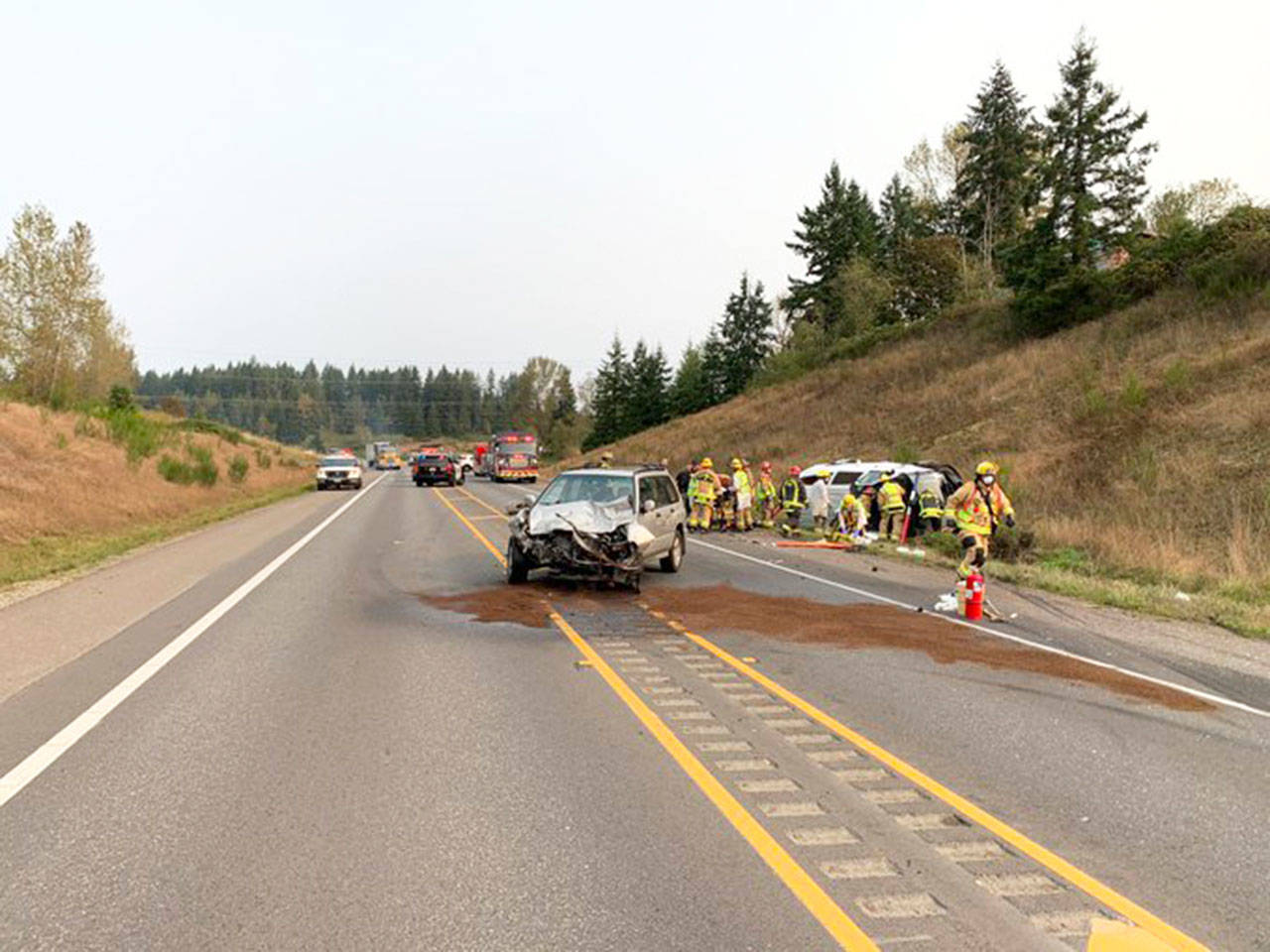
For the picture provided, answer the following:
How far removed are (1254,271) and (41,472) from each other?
3875 cm

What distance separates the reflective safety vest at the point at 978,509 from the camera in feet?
36.2

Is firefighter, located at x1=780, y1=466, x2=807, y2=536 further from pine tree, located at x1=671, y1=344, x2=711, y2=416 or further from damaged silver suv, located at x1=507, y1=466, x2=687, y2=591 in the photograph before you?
pine tree, located at x1=671, y1=344, x2=711, y2=416

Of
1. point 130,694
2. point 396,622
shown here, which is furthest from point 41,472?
point 130,694

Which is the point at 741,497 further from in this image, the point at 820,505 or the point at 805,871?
the point at 805,871

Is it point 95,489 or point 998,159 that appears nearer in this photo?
point 95,489

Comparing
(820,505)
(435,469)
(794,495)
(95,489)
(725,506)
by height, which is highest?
(435,469)

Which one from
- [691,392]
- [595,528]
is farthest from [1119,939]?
[691,392]

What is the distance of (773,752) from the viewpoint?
5.39m

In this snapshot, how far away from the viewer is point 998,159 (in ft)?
177

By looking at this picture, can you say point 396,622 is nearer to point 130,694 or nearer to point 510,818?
point 130,694

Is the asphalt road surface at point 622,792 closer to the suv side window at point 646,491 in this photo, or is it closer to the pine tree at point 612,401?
the suv side window at point 646,491

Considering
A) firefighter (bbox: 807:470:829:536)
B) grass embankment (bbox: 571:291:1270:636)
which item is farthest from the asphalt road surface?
firefighter (bbox: 807:470:829:536)

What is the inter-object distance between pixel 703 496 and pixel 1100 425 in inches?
473

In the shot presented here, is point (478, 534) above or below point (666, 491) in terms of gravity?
below
